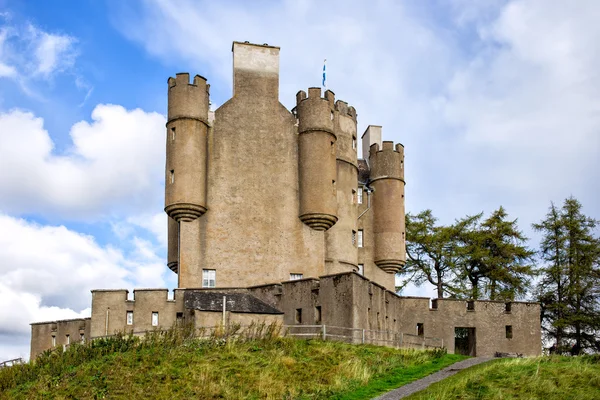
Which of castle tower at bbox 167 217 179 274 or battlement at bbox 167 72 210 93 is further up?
battlement at bbox 167 72 210 93

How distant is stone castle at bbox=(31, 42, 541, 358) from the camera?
39.8 metres

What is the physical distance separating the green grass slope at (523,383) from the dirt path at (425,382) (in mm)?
456

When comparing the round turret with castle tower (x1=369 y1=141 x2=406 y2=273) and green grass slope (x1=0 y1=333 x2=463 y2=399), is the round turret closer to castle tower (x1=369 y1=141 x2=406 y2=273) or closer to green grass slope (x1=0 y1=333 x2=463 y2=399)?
green grass slope (x1=0 y1=333 x2=463 y2=399)

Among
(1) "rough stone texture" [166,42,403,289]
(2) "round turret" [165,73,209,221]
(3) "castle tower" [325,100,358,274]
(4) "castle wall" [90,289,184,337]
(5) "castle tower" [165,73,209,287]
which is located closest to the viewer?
(4) "castle wall" [90,289,184,337]

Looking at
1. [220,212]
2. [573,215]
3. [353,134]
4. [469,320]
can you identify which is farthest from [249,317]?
[573,215]

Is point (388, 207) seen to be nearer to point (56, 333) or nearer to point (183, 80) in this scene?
point (183, 80)

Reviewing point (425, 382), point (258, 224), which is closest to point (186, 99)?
point (258, 224)

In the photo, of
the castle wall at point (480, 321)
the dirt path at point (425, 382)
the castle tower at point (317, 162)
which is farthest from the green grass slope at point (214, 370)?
the castle tower at point (317, 162)

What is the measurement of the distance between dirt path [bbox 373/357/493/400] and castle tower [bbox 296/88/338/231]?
15515 millimetres

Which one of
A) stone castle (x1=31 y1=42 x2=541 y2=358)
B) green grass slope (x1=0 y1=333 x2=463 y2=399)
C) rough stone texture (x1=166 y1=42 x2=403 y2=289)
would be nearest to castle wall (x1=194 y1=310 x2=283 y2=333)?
stone castle (x1=31 y1=42 x2=541 y2=358)

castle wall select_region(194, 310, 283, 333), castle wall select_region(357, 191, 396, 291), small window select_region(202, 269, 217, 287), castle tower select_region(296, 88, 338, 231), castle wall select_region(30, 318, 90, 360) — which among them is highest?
castle tower select_region(296, 88, 338, 231)

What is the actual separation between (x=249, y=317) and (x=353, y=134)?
19.2 metres

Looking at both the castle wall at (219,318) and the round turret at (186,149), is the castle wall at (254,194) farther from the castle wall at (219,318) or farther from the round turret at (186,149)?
the castle wall at (219,318)

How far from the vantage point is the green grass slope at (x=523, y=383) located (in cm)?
2247
